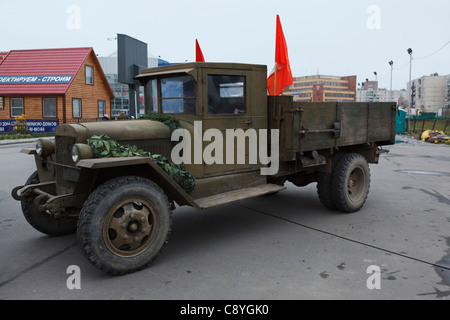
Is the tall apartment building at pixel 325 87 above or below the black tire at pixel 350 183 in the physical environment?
above

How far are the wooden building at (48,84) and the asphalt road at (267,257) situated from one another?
72.4ft

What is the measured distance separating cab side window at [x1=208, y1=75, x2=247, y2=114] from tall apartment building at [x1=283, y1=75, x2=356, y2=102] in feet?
297

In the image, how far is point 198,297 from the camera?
11.4 feet

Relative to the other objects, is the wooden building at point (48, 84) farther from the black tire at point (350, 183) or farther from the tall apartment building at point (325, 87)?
the tall apartment building at point (325, 87)

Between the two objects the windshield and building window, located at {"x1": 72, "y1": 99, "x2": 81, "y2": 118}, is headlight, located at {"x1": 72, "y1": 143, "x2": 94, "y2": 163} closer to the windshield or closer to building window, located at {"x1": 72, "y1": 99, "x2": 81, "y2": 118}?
the windshield

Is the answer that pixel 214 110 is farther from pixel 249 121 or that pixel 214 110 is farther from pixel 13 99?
pixel 13 99

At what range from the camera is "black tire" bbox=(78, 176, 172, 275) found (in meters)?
3.74

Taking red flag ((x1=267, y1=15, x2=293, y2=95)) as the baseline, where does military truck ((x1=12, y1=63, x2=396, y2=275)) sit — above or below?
below

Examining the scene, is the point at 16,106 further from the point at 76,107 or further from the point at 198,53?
the point at 198,53

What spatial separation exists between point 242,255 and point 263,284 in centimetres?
82

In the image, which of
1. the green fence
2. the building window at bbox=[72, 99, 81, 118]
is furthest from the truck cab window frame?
the green fence

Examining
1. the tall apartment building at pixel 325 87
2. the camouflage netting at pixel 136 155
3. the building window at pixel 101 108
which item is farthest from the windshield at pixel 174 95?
the tall apartment building at pixel 325 87

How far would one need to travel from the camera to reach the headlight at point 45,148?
16.0 feet
